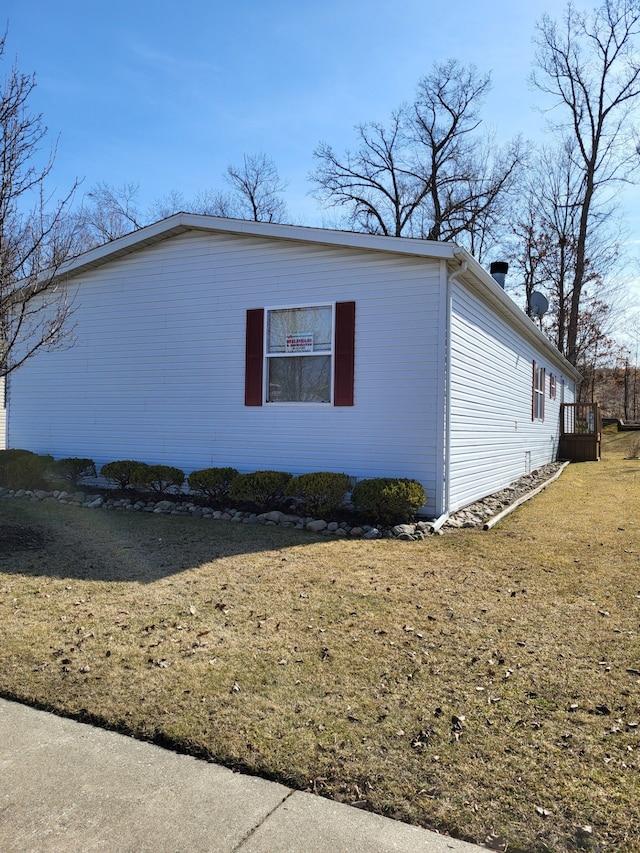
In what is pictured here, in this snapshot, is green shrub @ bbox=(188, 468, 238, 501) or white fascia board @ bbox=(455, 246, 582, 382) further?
green shrub @ bbox=(188, 468, 238, 501)

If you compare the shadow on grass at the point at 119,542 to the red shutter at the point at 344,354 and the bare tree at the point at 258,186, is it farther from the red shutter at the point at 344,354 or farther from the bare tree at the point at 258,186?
the bare tree at the point at 258,186

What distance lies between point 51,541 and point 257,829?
4.92 metres

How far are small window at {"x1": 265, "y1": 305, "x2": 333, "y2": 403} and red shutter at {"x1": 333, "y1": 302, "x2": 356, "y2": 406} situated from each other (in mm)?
159

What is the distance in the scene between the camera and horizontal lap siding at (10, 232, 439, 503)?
7.55 metres

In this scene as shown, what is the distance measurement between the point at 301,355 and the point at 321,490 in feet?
6.91

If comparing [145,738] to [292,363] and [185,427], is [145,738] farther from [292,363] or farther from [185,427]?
[185,427]

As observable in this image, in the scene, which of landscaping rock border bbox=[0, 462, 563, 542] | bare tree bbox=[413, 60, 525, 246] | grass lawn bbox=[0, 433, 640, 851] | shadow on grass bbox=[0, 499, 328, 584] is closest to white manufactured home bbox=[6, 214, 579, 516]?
landscaping rock border bbox=[0, 462, 563, 542]

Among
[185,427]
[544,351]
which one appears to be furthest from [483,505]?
[544,351]

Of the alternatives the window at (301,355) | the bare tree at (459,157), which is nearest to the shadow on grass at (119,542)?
the window at (301,355)

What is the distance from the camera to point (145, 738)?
258cm

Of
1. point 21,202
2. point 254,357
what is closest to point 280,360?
point 254,357

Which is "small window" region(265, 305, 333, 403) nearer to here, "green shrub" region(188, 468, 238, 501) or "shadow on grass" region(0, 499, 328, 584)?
"green shrub" region(188, 468, 238, 501)

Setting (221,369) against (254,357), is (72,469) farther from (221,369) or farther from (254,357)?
(254,357)

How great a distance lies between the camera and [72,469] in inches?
365
